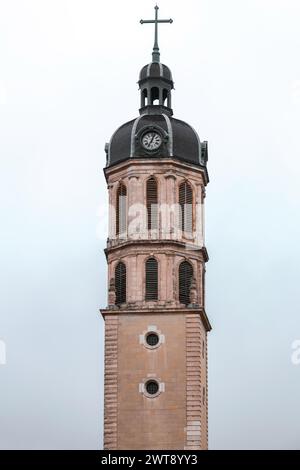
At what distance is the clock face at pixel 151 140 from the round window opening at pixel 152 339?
10.3 metres

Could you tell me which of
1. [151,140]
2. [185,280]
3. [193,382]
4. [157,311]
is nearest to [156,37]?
[151,140]

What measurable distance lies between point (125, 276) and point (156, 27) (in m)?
15.5

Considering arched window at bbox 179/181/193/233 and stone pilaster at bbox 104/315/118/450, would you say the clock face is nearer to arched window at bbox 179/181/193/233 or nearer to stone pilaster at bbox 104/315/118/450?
arched window at bbox 179/181/193/233

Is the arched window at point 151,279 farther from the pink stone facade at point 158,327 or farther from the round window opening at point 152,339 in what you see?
the round window opening at point 152,339

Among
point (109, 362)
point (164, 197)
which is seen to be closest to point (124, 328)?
point (109, 362)

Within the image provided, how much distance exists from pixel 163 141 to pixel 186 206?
3685 millimetres

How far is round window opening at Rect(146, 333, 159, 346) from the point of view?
79562 millimetres

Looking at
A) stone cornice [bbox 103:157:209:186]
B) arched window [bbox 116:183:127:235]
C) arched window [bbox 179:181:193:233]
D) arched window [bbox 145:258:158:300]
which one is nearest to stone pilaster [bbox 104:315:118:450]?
arched window [bbox 145:258:158:300]

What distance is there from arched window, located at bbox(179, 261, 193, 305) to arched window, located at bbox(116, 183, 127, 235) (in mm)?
3758

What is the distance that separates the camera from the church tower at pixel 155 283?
78.2 m

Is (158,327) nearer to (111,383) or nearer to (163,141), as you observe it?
(111,383)

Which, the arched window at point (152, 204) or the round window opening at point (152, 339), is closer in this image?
the round window opening at point (152, 339)

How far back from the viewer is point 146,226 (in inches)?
3219

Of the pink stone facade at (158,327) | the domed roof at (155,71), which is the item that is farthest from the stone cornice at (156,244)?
the domed roof at (155,71)
